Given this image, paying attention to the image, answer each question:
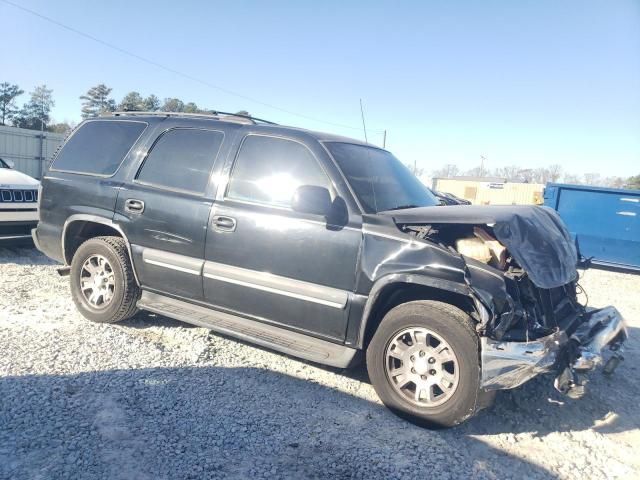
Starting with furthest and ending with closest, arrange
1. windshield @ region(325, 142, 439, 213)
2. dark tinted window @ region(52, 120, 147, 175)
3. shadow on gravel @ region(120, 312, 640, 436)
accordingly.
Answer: dark tinted window @ region(52, 120, 147, 175), windshield @ region(325, 142, 439, 213), shadow on gravel @ region(120, 312, 640, 436)

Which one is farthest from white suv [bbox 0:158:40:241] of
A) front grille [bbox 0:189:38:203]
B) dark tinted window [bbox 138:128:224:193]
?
dark tinted window [bbox 138:128:224:193]

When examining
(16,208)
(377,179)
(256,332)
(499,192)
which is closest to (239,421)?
(256,332)

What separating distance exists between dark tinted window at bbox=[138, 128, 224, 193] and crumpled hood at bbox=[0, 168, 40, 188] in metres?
3.59

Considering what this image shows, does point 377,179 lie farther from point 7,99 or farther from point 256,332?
point 7,99

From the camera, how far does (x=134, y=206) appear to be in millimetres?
4434

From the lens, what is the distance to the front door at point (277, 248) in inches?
141

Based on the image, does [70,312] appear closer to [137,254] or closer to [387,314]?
[137,254]

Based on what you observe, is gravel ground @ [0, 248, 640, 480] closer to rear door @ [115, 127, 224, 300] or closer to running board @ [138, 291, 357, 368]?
running board @ [138, 291, 357, 368]

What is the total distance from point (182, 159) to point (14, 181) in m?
4.19

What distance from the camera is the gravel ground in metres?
2.70

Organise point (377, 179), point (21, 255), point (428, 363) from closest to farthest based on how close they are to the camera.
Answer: point (428, 363), point (377, 179), point (21, 255)

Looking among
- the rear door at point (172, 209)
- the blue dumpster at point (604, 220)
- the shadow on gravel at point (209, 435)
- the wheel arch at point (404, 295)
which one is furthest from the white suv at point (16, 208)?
the blue dumpster at point (604, 220)

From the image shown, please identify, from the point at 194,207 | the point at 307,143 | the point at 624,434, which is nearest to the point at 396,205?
the point at 307,143

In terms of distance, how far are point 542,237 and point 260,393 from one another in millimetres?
2403
